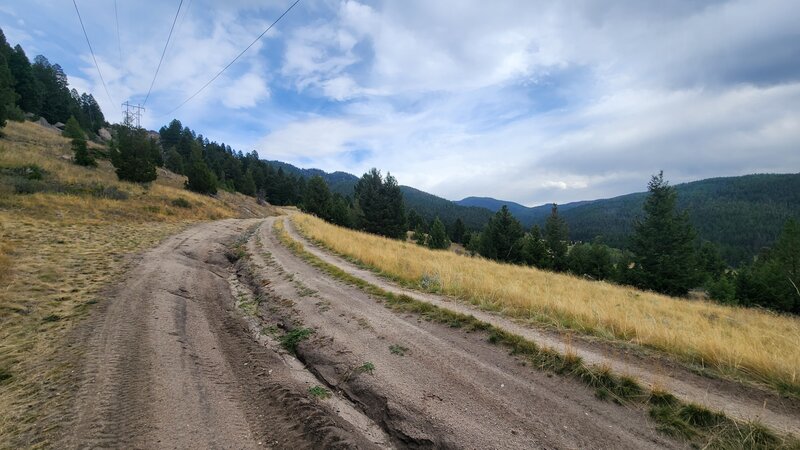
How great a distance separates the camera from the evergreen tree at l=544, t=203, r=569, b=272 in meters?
46.7

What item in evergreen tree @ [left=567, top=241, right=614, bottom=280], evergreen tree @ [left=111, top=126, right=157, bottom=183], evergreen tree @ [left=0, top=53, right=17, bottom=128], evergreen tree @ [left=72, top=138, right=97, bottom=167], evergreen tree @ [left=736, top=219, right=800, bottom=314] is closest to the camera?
evergreen tree @ [left=736, top=219, right=800, bottom=314]

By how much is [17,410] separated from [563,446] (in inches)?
258

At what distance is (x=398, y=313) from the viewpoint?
8.05m

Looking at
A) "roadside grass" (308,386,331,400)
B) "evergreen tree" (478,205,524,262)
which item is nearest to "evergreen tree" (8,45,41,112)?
"evergreen tree" (478,205,524,262)

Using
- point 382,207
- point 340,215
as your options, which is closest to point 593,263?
point 382,207

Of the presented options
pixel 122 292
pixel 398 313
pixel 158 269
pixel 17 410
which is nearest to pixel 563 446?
pixel 398 313

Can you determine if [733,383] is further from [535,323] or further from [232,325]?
[232,325]

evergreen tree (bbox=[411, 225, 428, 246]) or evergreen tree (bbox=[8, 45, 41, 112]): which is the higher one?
evergreen tree (bbox=[8, 45, 41, 112])

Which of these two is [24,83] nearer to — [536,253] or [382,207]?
[382,207]

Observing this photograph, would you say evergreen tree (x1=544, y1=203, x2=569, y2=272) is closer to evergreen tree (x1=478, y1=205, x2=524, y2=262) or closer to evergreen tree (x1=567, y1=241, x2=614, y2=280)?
evergreen tree (x1=567, y1=241, x2=614, y2=280)

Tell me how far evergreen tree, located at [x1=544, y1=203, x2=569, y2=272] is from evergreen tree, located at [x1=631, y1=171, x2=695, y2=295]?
12.3m

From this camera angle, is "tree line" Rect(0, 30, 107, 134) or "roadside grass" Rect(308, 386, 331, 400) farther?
"tree line" Rect(0, 30, 107, 134)

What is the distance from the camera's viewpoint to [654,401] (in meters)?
4.34

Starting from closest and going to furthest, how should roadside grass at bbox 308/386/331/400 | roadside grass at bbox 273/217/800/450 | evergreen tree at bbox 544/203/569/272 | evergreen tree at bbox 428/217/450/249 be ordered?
1. roadside grass at bbox 273/217/800/450
2. roadside grass at bbox 308/386/331/400
3. evergreen tree at bbox 544/203/569/272
4. evergreen tree at bbox 428/217/450/249
